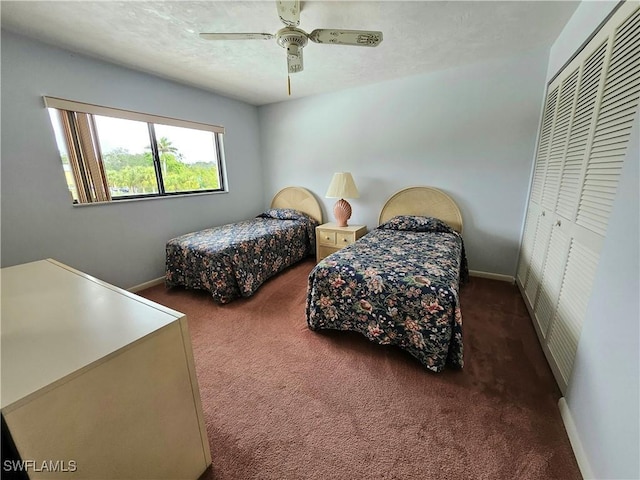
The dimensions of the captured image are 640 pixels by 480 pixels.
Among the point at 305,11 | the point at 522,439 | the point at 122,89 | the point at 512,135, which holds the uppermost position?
the point at 305,11

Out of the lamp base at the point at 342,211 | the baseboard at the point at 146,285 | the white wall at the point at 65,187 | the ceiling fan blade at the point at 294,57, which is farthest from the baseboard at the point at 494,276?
the baseboard at the point at 146,285

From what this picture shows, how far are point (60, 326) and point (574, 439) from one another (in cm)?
216

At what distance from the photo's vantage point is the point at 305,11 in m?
1.71

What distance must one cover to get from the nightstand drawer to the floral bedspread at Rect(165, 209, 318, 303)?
354mm

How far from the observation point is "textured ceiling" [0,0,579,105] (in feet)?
5.47

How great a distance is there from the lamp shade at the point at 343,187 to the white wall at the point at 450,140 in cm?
25

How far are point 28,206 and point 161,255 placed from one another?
116cm

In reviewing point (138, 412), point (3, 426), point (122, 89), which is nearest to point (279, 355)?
point (138, 412)

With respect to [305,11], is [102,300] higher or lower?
lower

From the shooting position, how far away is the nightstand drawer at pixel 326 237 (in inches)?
130

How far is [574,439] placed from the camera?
1.17 metres

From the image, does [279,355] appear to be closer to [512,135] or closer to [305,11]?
[305,11]

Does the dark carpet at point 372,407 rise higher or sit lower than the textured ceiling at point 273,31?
lower

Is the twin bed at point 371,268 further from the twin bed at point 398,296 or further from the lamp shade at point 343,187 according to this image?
the lamp shade at point 343,187
